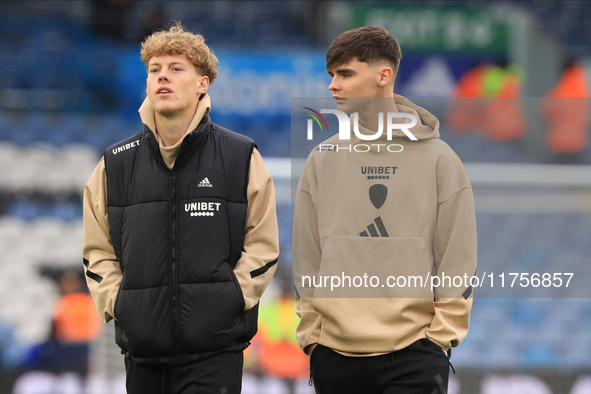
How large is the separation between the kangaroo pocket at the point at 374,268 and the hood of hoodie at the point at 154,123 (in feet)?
1.94

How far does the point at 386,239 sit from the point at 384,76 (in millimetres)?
531

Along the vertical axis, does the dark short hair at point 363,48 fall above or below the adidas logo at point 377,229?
above

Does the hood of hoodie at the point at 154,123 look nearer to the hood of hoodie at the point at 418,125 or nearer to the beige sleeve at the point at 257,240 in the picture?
the beige sleeve at the point at 257,240

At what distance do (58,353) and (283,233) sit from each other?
2.00 meters

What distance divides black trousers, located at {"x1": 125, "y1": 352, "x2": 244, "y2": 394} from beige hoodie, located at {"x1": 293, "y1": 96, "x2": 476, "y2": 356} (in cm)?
25

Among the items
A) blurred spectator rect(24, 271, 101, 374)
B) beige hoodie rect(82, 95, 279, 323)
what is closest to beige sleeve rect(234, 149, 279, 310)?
beige hoodie rect(82, 95, 279, 323)

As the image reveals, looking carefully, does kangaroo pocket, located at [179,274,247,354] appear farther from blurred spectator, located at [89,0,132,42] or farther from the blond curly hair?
blurred spectator, located at [89,0,132,42]

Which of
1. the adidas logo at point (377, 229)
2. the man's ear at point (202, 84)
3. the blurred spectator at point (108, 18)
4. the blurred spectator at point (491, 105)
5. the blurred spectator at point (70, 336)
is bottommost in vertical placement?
the blurred spectator at point (70, 336)

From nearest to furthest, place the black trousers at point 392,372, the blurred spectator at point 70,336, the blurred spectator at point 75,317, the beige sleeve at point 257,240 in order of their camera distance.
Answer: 1. the black trousers at point 392,372
2. the beige sleeve at point 257,240
3. the blurred spectator at point 70,336
4. the blurred spectator at point 75,317

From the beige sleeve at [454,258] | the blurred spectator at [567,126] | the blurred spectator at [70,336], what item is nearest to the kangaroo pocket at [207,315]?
the beige sleeve at [454,258]

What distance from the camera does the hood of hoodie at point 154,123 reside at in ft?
7.77

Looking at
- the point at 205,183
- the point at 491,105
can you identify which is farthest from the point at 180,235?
the point at 491,105

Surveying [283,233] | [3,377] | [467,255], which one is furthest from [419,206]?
[3,377]

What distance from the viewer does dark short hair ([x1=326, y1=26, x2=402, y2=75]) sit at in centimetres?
229
